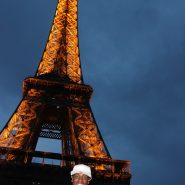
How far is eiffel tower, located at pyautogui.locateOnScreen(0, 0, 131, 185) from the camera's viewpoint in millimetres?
21047

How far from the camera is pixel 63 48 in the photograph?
33.4 m

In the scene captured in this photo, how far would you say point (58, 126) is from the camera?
1176 inches

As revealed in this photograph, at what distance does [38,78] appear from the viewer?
28453 millimetres

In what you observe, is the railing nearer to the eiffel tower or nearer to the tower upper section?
the eiffel tower

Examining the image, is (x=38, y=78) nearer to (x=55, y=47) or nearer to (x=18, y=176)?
(x=55, y=47)

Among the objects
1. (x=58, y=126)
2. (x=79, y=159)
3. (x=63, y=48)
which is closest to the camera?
(x=79, y=159)

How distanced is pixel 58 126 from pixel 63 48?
26.1ft

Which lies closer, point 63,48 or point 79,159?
point 79,159

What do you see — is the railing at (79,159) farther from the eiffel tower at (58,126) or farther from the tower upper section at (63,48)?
the tower upper section at (63,48)

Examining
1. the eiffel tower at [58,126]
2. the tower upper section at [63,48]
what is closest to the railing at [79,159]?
the eiffel tower at [58,126]

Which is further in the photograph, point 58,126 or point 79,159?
point 58,126

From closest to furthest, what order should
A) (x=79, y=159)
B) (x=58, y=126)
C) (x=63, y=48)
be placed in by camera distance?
(x=79, y=159) < (x=58, y=126) < (x=63, y=48)

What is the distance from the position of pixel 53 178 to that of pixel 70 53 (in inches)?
593

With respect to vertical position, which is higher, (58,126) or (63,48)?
(63,48)
